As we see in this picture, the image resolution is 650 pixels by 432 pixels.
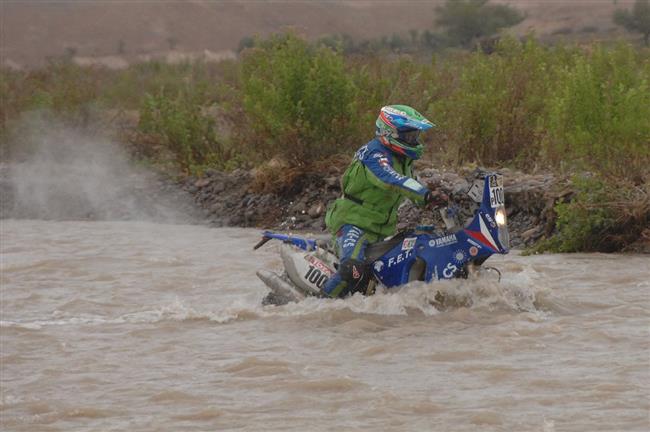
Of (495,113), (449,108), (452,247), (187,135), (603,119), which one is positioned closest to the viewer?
(452,247)

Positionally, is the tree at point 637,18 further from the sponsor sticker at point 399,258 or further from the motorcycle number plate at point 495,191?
the motorcycle number plate at point 495,191

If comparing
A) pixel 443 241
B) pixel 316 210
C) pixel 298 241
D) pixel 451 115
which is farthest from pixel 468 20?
pixel 443 241

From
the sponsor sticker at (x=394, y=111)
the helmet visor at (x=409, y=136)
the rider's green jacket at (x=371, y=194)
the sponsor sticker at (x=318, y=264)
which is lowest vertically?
the sponsor sticker at (x=318, y=264)

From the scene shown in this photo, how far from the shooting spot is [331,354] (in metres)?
9.34

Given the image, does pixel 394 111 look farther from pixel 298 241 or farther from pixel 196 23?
pixel 196 23

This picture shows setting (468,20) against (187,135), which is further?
(468,20)

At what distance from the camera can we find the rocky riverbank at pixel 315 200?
14.6 metres

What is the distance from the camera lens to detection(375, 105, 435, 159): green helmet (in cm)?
1012

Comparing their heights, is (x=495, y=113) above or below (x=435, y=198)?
below

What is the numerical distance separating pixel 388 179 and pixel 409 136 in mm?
473

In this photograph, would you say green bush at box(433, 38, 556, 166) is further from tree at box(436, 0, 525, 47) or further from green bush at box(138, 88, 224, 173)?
tree at box(436, 0, 525, 47)

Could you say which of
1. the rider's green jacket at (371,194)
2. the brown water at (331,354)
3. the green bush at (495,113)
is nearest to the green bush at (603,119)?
the brown water at (331,354)

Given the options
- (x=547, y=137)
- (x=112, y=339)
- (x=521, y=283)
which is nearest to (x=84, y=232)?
(x=547, y=137)

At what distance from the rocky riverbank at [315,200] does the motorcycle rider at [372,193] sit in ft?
9.22
